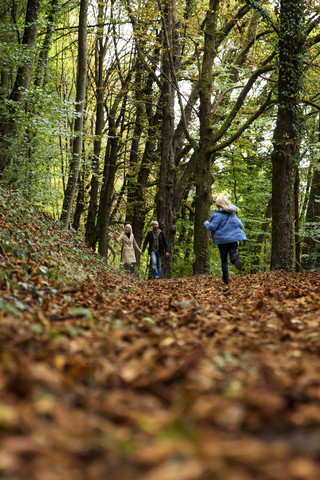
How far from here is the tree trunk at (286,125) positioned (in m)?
12.3

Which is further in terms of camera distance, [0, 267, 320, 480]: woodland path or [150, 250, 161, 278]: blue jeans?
[150, 250, 161, 278]: blue jeans

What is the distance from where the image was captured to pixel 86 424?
1751 mm

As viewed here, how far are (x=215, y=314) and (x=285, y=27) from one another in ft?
34.0

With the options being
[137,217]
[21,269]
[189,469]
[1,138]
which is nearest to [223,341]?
[189,469]

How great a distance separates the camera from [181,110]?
14.7 m

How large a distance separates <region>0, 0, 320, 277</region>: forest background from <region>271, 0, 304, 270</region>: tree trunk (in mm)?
30

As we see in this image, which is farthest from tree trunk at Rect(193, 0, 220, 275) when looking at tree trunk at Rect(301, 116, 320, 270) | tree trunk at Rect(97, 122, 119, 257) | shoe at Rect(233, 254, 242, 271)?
shoe at Rect(233, 254, 242, 271)

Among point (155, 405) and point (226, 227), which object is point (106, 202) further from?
point (155, 405)

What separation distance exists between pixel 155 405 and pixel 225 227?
7.81 metres

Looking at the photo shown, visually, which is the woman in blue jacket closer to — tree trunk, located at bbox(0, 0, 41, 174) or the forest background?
the forest background

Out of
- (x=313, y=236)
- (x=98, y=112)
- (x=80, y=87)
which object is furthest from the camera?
(x=98, y=112)

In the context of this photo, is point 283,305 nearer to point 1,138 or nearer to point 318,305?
point 318,305

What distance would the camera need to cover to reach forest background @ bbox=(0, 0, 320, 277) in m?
12.4

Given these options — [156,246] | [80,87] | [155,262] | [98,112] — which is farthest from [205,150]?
[98,112]
